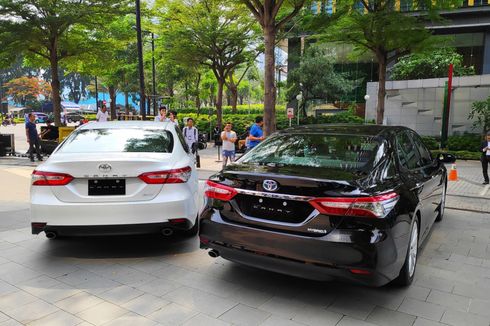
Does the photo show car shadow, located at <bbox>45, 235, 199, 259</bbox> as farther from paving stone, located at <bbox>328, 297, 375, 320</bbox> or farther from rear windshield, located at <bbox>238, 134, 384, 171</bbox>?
paving stone, located at <bbox>328, 297, 375, 320</bbox>

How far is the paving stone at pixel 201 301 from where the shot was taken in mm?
3498

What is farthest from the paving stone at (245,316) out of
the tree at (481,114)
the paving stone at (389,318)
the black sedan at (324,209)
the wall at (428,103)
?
the wall at (428,103)

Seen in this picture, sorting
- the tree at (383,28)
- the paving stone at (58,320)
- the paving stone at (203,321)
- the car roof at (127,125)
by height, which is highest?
the tree at (383,28)

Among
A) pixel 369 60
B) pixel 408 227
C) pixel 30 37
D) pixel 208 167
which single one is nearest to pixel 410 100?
pixel 208 167

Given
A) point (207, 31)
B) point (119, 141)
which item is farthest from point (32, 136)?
point (119, 141)

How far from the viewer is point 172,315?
340 centimetres

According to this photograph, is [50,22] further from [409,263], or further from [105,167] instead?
Answer: [409,263]

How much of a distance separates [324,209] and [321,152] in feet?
3.14

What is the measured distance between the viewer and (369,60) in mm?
35875

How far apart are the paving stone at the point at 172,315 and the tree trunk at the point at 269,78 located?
9.01 metres

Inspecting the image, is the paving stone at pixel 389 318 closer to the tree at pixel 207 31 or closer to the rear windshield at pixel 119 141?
the rear windshield at pixel 119 141

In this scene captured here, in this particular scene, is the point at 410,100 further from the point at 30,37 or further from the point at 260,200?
the point at 260,200

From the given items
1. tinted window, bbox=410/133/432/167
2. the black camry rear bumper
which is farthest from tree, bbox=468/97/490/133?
the black camry rear bumper

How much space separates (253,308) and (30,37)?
17.0 metres
